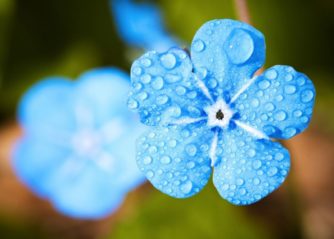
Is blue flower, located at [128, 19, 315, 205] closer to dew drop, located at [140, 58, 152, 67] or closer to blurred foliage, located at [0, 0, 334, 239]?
dew drop, located at [140, 58, 152, 67]

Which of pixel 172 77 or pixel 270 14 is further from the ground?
pixel 270 14

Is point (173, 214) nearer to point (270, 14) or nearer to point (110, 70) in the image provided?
point (110, 70)

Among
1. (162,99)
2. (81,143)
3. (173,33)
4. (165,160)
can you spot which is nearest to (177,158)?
(165,160)

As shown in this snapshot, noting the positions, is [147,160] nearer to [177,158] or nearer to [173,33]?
[177,158]

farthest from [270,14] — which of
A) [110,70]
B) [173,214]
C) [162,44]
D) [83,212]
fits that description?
[83,212]

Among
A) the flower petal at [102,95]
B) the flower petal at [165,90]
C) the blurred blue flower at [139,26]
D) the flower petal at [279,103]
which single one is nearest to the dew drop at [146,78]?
the flower petal at [165,90]
